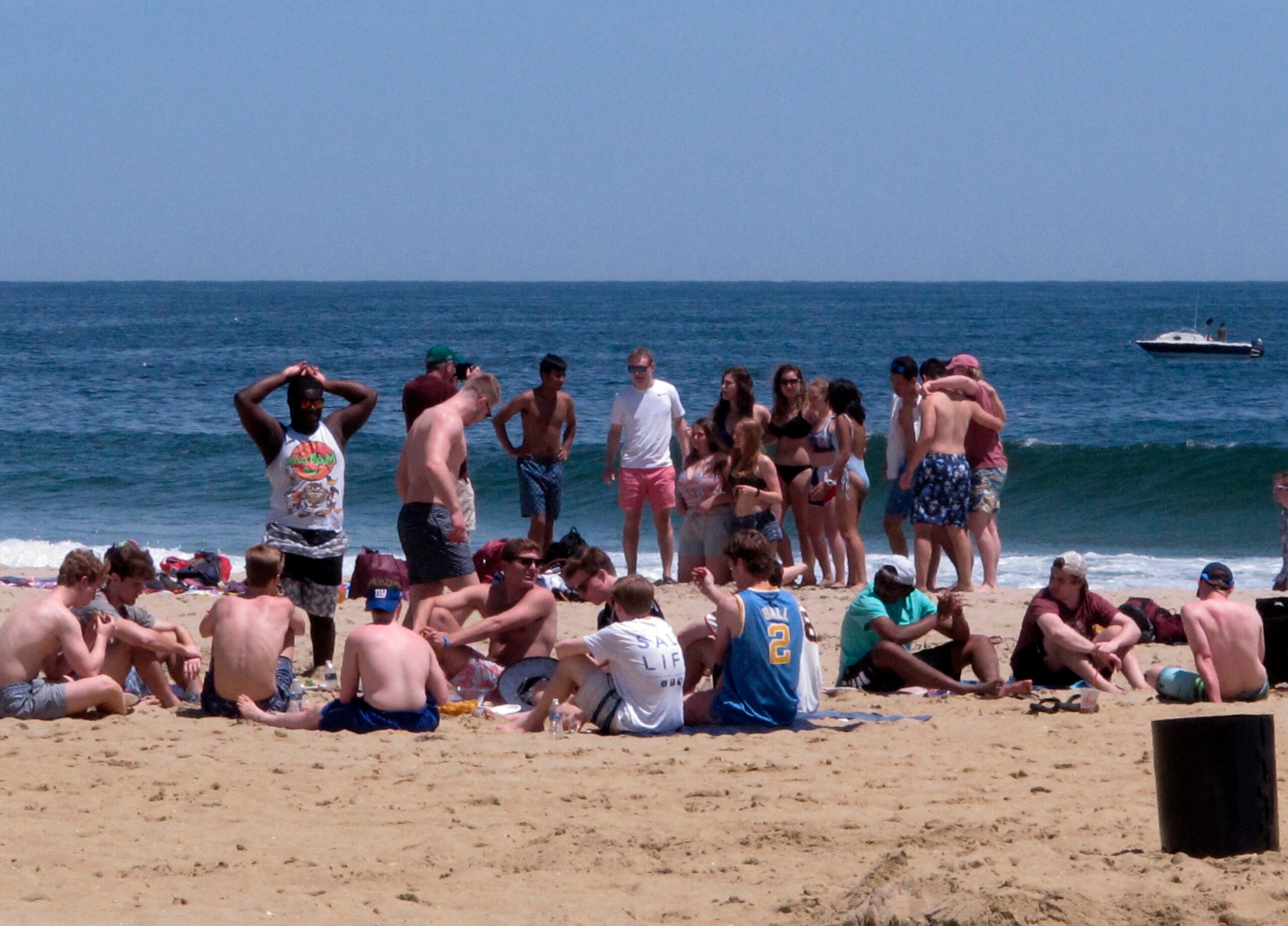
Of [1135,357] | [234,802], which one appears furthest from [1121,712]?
[1135,357]

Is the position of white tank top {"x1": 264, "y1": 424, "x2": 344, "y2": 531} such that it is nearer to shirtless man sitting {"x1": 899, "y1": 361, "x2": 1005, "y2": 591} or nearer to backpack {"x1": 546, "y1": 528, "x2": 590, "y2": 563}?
backpack {"x1": 546, "y1": 528, "x2": 590, "y2": 563}

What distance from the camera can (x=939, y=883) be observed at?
369 cm

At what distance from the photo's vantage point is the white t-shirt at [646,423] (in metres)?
9.34

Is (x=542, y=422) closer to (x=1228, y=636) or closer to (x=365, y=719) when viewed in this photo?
(x=365, y=719)

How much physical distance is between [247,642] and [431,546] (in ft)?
3.62

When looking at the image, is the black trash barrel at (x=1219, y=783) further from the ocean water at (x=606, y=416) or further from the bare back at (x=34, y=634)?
the ocean water at (x=606, y=416)

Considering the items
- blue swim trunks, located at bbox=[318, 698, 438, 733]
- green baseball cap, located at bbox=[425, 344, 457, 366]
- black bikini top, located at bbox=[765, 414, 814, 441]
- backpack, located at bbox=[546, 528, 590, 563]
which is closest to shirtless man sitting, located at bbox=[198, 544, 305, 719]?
blue swim trunks, located at bbox=[318, 698, 438, 733]

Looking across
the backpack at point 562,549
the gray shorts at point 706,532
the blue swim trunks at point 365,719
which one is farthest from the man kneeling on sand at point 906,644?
the backpack at point 562,549

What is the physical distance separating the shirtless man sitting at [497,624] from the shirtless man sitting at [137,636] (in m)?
1.05

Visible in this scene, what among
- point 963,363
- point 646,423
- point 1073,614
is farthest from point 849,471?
point 1073,614

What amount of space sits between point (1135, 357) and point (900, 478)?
42534 millimetres

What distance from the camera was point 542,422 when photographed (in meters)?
9.20

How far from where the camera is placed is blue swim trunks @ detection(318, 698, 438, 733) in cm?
570

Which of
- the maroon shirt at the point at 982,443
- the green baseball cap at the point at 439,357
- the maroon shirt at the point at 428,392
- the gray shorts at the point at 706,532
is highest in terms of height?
the green baseball cap at the point at 439,357
